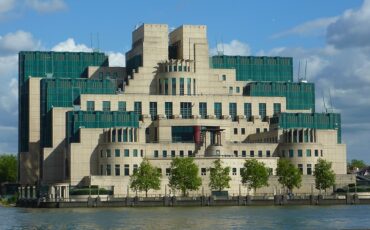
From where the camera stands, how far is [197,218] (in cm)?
15875

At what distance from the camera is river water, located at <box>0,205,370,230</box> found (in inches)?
5591

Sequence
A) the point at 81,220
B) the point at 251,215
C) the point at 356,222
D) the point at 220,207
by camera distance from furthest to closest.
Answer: the point at 220,207 < the point at 251,215 < the point at 81,220 < the point at 356,222

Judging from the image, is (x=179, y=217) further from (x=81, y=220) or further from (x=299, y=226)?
(x=299, y=226)

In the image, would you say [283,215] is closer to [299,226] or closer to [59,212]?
[299,226]

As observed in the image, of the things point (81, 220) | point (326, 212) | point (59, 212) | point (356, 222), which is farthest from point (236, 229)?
point (59, 212)

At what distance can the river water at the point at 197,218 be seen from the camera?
466 ft

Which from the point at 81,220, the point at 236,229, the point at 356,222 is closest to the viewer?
the point at 236,229

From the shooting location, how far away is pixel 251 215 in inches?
6565

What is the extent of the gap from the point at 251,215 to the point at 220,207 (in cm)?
3241

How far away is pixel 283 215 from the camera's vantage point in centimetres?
16588

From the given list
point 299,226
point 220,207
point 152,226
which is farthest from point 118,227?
point 220,207

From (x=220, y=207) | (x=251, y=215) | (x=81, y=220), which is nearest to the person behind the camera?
(x=81, y=220)

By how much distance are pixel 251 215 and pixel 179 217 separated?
12.8 meters

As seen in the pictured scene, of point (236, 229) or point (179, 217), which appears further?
point (179, 217)
